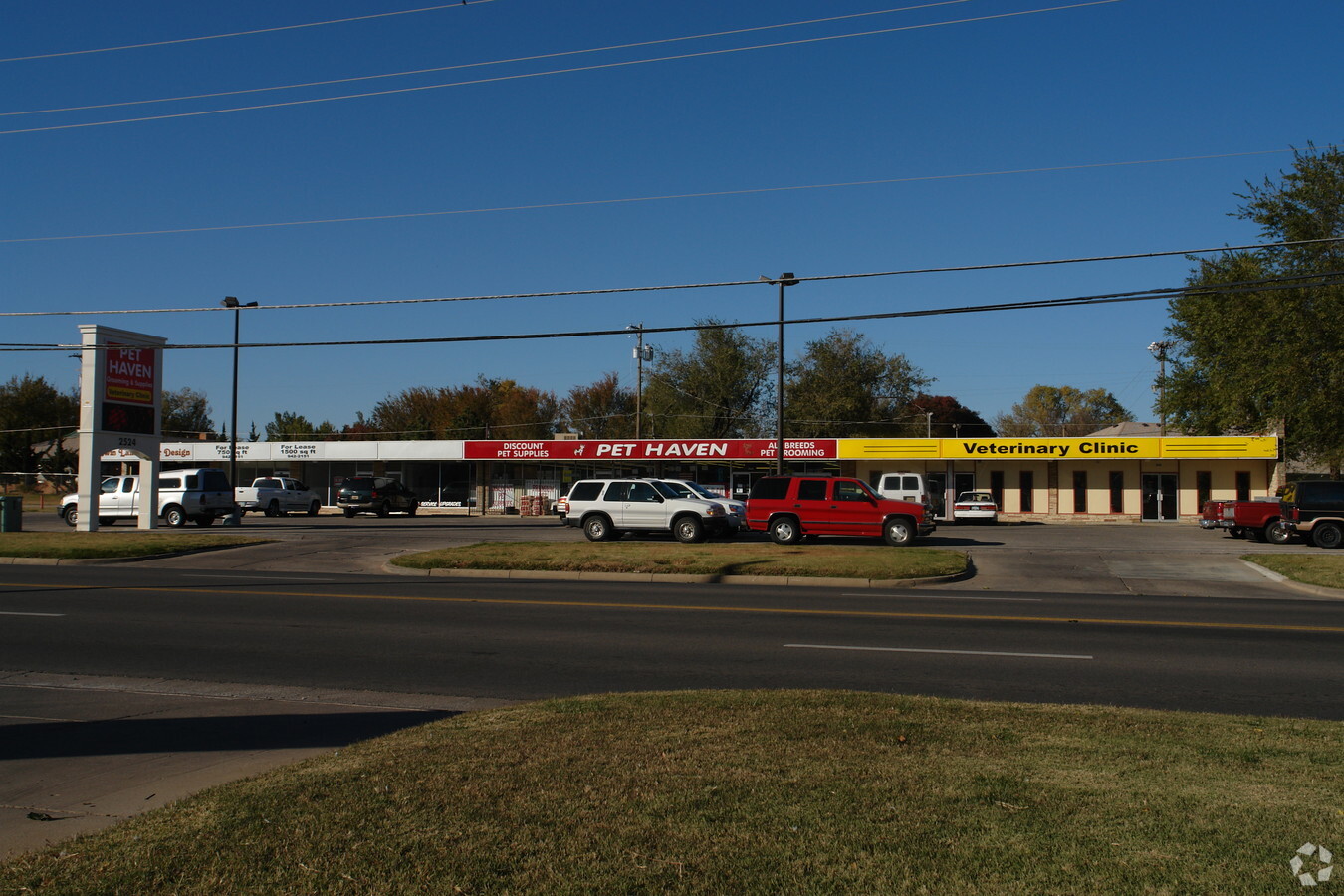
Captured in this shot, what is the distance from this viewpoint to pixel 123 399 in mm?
33062

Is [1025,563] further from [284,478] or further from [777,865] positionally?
[284,478]

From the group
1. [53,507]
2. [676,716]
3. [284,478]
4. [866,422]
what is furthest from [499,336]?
[866,422]

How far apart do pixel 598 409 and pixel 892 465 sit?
46.3 metres

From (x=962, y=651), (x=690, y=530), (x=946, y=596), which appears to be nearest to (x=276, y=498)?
(x=690, y=530)

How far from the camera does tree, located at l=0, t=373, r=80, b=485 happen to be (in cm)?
7575

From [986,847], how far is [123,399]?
34.8 m

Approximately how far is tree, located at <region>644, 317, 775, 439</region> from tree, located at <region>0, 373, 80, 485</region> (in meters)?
45.1

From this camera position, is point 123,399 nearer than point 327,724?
No

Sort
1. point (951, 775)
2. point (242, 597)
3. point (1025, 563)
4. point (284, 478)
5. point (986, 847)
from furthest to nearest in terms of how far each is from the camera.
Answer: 1. point (284, 478)
2. point (1025, 563)
3. point (242, 597)
4. point (951, 775)
5. point (986, 847)

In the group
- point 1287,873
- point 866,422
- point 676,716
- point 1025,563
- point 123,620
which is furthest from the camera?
point 866,422

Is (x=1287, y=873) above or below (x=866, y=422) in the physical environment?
below

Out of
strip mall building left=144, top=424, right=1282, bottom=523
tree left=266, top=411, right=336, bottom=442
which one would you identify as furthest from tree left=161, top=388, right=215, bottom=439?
strip mall building left=144, top=424, right=1282, bottom=523

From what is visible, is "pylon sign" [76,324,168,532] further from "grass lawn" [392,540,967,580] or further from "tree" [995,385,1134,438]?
"tree" [995,385,1134,438]

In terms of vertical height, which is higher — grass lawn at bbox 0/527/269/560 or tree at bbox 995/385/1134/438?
tree at bbox 995/385/1134/438
